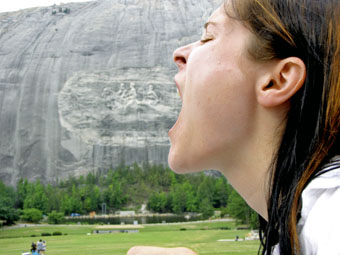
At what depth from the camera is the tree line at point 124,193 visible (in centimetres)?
2086

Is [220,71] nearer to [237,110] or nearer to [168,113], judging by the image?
[237,110]

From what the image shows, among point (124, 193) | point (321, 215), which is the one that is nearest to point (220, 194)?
point (124, 193)

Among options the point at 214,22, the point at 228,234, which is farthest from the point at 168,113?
the point at 214,22

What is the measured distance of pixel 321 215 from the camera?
0.62 feet

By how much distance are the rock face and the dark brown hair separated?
2550 cm

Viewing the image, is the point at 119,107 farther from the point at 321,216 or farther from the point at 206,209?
the point at 321,216

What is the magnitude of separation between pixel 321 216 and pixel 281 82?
101 millimetres

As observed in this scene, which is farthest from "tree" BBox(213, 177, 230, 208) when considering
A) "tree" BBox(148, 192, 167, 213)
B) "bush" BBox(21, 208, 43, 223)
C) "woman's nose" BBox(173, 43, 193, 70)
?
"woman's nose" BBox(173, 43, 193, 70)

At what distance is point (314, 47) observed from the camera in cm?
25

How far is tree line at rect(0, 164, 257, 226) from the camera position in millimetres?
20859

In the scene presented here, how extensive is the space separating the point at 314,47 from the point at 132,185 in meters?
24.4

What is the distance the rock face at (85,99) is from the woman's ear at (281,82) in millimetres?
25494

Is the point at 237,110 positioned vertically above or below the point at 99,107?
below

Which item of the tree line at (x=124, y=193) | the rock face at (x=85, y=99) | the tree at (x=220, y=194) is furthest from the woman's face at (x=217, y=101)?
the rock face at (x=85, y=99)
